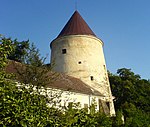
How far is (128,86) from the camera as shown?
3178 cm

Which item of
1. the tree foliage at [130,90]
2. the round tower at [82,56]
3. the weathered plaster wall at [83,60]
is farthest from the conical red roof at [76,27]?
the tree foliage at [130,90]

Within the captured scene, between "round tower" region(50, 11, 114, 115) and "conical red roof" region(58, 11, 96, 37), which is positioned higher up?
"conical red roof" region(58, 11, 96, 37)

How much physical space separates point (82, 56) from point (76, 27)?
3.59 m

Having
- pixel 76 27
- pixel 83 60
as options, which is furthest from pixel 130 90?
pixel 76 27

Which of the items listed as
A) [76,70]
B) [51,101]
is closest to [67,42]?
[76,70]

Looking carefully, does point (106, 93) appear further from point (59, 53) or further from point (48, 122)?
point (48, 122)

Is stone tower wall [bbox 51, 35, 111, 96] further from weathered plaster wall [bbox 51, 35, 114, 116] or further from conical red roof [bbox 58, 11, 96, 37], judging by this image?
conical red roof [bbox 58, 11, 96, 37]

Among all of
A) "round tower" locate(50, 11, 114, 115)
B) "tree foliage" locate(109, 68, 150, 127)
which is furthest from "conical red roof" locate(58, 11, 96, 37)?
"tree foliage" locate(109, 68, 150, 127)

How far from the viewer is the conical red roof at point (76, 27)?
2800cm

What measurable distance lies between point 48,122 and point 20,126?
0.92 metres

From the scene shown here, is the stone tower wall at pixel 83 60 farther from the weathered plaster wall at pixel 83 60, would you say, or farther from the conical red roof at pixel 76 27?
the conical red roof at pixel 76 27

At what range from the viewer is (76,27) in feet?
93.8

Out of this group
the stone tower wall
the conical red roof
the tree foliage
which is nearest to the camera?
the stone tower wall

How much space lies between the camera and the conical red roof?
1102 inches
